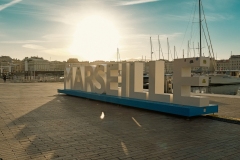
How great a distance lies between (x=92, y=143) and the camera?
666 cm

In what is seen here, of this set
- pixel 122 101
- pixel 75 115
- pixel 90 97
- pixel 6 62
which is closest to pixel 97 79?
pixel 90 97

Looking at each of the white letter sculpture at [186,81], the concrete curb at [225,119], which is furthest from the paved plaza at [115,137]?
the white letter sculpture at [186,81]

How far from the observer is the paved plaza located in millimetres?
5832

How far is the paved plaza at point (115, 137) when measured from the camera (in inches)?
230

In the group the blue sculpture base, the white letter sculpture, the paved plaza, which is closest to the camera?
the paved plaza

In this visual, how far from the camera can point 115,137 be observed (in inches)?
287

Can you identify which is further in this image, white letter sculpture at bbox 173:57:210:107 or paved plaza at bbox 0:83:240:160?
white letter sculpture at bbox 173:57:210:107

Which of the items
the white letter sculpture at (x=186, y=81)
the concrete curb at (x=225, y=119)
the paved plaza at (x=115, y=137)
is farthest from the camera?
the white letter sculpture at (x=186, y=81)

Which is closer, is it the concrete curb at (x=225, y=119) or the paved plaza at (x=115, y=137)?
the paved plaza at (x=115, y=137)

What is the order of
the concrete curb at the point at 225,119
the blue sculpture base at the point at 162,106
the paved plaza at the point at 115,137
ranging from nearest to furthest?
the paved plaza at the point at 115,137
the concrete curb at the point at 225,119
the blue sculpture base at the point at 162,106

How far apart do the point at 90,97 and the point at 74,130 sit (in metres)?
8.82

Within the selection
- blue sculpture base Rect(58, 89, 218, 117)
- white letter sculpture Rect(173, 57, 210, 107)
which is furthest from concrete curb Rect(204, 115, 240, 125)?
white letter sculpture Rect(173, 57, 210, 107)

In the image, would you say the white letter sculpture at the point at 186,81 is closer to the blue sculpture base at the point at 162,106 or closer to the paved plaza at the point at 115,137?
the blue sculpture base at the point at 162,106

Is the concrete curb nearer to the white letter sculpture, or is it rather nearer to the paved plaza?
the paved plaza
